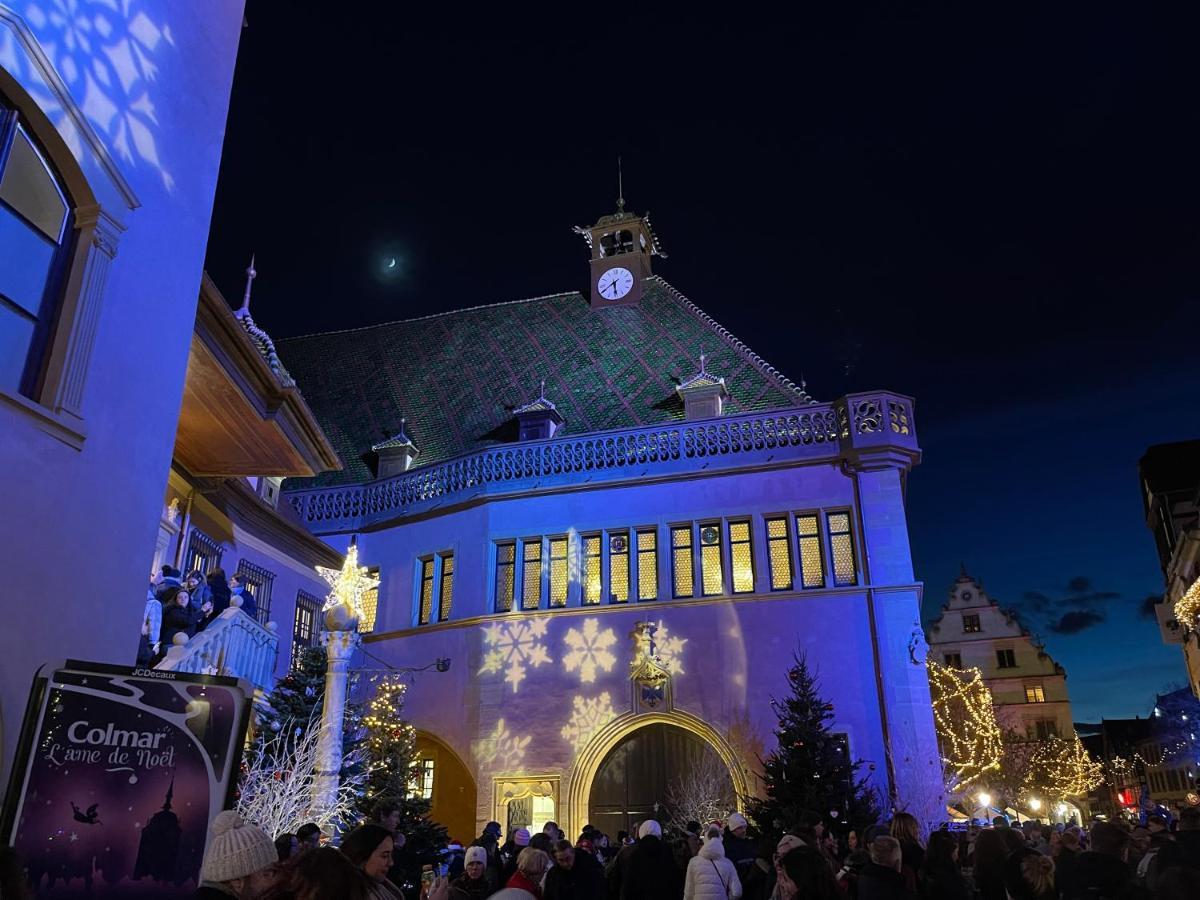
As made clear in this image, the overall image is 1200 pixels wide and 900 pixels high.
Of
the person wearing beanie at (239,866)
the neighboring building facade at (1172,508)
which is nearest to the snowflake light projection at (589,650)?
the person wearing beanie at (239,866)

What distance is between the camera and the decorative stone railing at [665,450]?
20.1 meters

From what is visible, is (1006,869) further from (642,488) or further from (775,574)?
(642,488)

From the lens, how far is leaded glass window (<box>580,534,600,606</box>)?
20562 millimetres

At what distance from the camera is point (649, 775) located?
62.1ft

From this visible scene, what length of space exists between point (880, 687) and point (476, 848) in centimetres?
1323

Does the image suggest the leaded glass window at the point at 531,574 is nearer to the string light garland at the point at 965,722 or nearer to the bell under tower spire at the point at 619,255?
the bell under tower spire at the point at 619,255

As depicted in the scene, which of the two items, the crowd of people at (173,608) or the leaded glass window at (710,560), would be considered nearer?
the crowd of people at (173,608)

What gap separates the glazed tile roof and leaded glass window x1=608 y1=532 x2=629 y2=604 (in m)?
3.29

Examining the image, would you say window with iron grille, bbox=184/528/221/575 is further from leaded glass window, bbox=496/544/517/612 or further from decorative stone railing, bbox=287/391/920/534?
decorative stone railing, bbox=287/391/920/534

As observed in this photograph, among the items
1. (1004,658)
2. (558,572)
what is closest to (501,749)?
(558,572)

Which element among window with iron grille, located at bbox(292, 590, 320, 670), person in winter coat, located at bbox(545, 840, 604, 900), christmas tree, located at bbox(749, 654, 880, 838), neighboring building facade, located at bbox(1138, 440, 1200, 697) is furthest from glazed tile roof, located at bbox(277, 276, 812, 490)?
neighboring building facade, located at bbox(1138, 440, 1200, 697)

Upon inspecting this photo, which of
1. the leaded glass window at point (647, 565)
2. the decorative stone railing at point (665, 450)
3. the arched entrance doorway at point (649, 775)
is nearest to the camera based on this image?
the arched entrance doorway at point (649, 775)

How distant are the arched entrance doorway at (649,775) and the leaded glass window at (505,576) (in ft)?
13.6

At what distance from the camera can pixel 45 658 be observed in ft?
19.7
